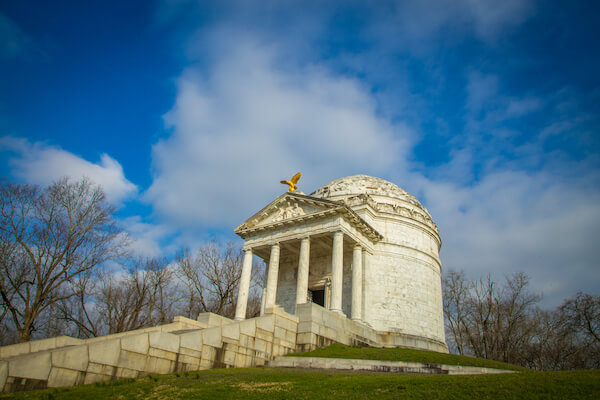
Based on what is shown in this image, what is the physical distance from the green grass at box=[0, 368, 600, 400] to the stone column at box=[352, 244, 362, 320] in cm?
1423

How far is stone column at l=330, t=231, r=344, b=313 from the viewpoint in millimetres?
25250

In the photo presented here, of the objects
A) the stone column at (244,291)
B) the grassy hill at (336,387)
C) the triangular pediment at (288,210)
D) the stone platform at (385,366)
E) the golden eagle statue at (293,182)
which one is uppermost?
the golden eagle statue at (293,182)

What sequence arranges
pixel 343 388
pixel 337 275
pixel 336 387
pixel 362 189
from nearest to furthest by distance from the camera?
1. pixel 343 388
2. pixel 336 387
3. pixel 337 275
4. pixel 362 189

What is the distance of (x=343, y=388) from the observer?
411 inches

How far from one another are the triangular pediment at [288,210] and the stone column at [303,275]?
195cm

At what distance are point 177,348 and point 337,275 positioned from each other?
43.2 ft

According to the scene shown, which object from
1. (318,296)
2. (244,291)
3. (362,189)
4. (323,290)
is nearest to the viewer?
(244,291)

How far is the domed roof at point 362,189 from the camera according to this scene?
35.2m

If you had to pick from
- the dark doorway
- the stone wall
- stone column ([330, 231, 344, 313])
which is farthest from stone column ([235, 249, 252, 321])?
stone column ([330, 231, 344, 313])

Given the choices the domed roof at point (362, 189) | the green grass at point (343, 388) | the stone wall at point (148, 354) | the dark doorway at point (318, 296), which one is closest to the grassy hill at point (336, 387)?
the green grass at point (343, 388)

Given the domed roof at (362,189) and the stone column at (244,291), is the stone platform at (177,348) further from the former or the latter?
the domed roof at (362,189)

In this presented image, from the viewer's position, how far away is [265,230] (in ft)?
101

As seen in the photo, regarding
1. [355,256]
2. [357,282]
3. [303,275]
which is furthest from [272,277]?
[355,256]

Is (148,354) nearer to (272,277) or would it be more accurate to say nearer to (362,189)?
(272,277)
